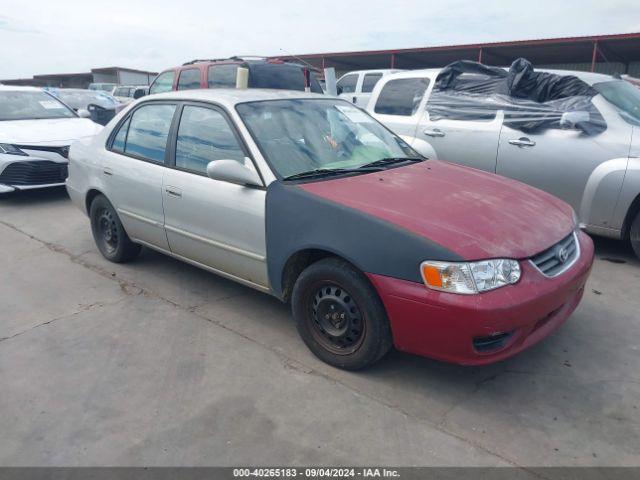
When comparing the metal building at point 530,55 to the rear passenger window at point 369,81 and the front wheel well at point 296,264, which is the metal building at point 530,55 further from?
the front wheel well at point 296,264

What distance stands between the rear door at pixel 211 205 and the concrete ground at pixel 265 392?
1.50 feet

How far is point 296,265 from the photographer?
3.35 meters

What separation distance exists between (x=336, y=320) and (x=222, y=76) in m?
6.42

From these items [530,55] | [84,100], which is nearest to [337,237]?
[84,100]

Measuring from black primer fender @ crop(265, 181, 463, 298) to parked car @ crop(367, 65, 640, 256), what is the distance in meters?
2.46

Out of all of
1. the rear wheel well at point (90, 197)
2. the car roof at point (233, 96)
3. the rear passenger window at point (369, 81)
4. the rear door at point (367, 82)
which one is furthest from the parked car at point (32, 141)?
the rear passenger window at point (369, 81)

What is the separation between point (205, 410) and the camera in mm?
2826

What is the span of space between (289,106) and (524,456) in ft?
8.95

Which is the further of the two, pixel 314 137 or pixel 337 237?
pixel 314 137

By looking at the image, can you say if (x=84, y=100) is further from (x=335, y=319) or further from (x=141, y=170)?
(x=335, y=319)

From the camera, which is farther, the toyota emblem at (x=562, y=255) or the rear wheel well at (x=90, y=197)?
the rear wheel well at (x=90, y=197)

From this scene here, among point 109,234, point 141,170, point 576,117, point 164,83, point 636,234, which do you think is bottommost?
point 109,234

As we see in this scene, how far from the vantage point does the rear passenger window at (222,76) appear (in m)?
8.34

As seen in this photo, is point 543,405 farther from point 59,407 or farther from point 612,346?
point 59,407
